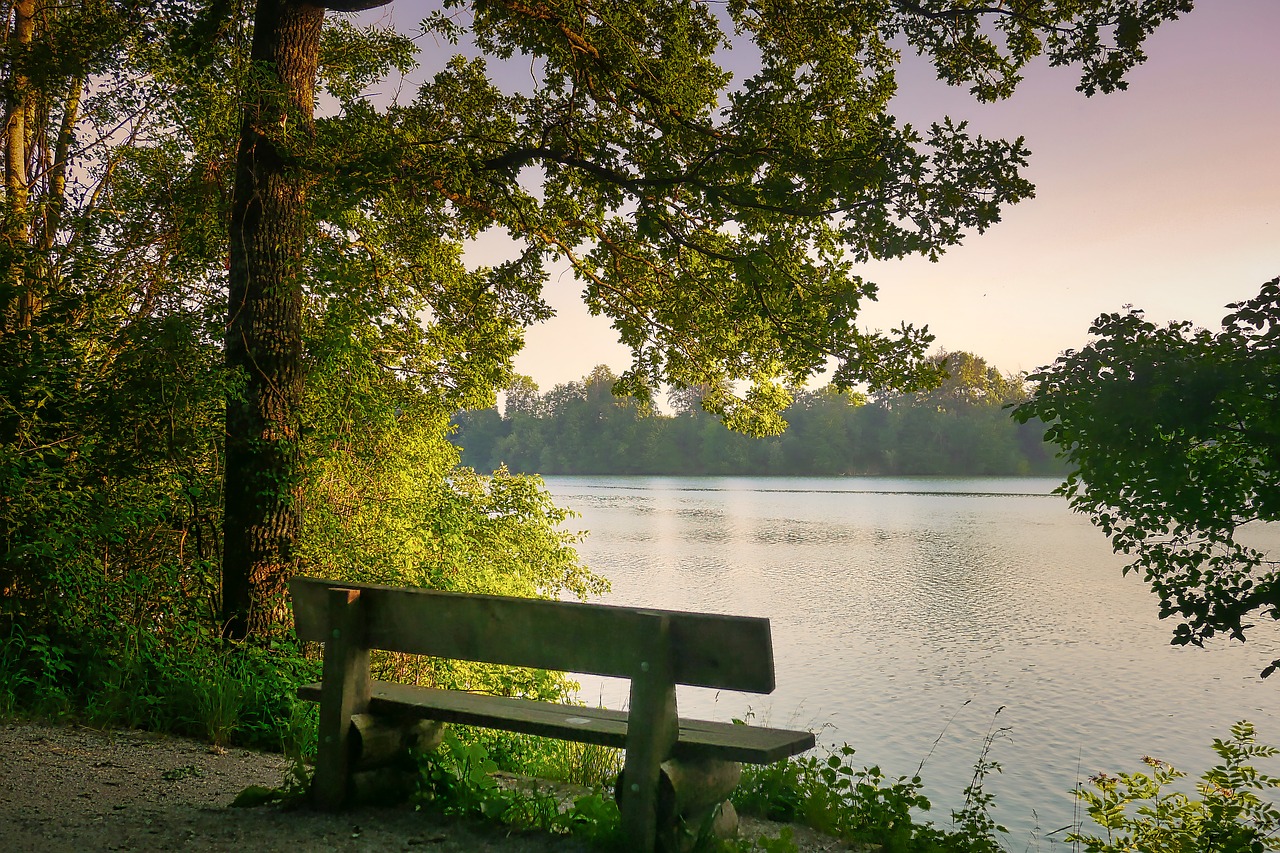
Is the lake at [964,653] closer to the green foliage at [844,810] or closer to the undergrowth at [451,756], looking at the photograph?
the undergrowth at [451,756]

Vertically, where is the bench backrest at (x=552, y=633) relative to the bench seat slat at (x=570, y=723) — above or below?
above

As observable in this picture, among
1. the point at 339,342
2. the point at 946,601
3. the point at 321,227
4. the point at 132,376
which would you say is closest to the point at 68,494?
the point at 132,376

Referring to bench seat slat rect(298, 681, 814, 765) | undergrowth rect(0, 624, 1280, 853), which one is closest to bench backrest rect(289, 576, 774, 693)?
bench seat slat rect(298, 681, 814, 765)

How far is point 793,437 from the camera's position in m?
83.4

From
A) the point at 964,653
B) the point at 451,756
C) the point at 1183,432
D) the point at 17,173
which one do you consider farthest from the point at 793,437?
the point at 451,756

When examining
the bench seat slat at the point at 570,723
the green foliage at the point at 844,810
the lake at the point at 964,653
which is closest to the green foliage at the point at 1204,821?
the lake at the point at 964,653

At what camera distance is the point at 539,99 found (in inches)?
280

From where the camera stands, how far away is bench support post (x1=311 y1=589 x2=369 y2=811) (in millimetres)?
3643

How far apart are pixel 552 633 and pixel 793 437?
81348 mm

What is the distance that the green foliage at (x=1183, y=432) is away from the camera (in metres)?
5.07

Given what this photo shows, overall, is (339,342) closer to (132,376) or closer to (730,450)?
(132,376)

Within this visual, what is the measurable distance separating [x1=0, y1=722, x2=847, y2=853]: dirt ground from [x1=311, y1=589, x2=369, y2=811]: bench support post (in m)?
0.13

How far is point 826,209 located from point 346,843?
172 inches

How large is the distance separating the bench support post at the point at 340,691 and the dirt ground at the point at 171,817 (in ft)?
0.44
